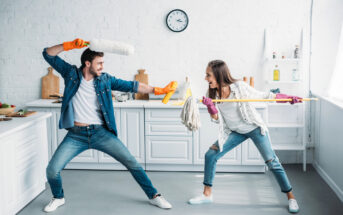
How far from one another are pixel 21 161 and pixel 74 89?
0.76 metres

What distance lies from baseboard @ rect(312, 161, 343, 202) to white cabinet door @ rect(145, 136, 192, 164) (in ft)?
4.79

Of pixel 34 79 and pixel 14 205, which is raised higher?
pixel 34 79

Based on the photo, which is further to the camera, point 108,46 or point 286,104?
point 286,104

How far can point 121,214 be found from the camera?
10.6ft

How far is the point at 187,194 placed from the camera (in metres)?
3.68

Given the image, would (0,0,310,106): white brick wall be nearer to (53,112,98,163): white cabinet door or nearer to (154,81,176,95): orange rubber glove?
(53,112,98,163): white cabinet door

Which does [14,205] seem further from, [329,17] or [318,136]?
[329,17]

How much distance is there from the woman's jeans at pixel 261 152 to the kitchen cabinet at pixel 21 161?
1562mm

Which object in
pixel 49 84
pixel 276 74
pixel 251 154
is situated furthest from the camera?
pixel 49 84

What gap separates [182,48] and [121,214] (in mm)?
2275

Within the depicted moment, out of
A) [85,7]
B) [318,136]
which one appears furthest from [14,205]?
[318,136]

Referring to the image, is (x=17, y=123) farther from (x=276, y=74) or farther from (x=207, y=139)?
(x=276, y=74)

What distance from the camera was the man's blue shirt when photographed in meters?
3.13

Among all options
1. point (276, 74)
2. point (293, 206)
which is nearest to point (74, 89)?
point (293, 206)
